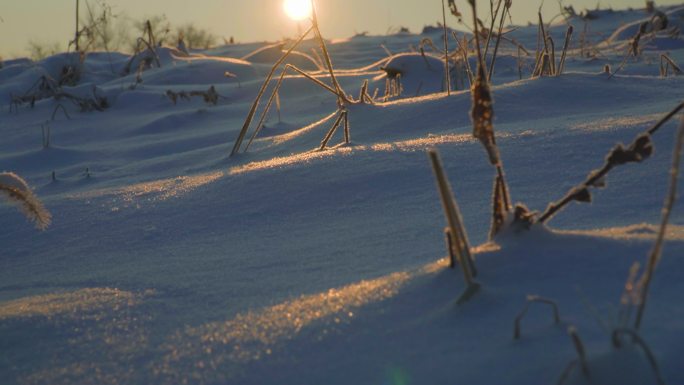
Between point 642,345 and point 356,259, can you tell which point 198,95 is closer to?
point 356,259

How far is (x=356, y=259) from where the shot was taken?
1.32m

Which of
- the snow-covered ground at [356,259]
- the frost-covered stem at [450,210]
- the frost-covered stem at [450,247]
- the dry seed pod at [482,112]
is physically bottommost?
the snow-covered ground at [356,259]

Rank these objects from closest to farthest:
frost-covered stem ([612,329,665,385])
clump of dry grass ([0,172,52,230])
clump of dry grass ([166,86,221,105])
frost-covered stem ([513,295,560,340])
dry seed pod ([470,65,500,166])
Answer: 1. frost-covered stem ([612,329,665,385])
2. frost-covered stem ([513,295,560,340])
3. dry seed pod ([470,65,500,166])
4. clump of dry grass ([0,172,52,230])
5. clump of dry grass ([166,86,221,105])

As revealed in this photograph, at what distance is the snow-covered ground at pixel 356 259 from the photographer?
3.01 ft

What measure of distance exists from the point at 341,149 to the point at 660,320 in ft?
4.36

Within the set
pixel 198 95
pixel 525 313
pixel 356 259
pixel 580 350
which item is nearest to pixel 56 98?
pixel 198 95

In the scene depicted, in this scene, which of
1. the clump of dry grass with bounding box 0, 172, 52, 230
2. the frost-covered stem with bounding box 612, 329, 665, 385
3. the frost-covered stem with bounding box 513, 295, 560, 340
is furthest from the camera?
the clump of dry grass with bounding box 0, 172, 52, 230

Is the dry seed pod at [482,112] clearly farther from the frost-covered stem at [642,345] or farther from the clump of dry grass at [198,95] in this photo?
the clump of dry grass at [198,95]

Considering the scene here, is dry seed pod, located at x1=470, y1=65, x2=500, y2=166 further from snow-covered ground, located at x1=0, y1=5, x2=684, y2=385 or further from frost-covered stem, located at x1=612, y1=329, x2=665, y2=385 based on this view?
frost-covered stem, located at x1=612, y1=329, x2=665, y2=385

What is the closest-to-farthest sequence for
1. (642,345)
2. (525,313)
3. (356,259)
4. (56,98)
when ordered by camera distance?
(642,345) → (525,313) → (356,259) → (56,98)

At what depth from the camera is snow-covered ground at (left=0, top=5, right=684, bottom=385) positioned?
3.01 feet

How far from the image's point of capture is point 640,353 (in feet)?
2.64

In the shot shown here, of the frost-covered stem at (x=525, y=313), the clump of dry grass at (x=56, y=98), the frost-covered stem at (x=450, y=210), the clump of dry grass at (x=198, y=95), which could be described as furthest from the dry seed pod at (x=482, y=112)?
the clump of dry grass at (x=56, y=98)

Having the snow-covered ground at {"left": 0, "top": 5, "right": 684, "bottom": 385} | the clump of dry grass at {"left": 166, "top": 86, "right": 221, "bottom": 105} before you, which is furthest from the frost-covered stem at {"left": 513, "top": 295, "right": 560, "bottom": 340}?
the clump of dry grass at {"left": 166, "top": 86, "right": 221, "bottom": 105}
